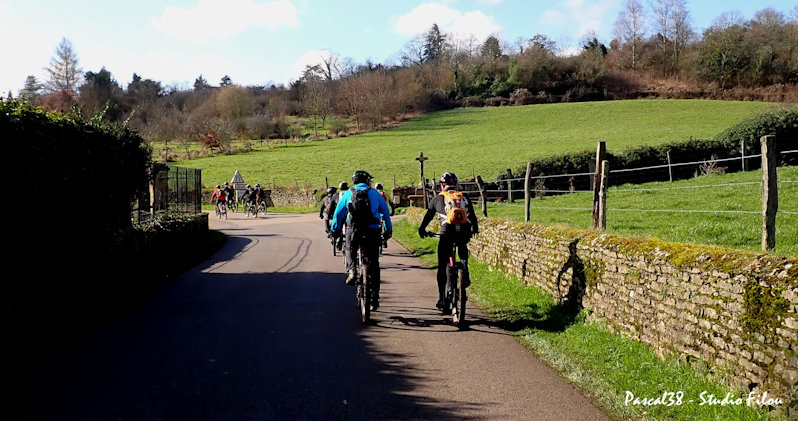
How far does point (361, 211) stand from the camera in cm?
814

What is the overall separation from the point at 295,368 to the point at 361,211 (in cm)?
290

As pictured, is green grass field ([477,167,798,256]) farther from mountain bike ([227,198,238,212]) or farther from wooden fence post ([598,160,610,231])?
mountain bike ([227,198,238,212])

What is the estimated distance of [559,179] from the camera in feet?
89.0

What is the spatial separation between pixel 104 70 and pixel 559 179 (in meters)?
72.3

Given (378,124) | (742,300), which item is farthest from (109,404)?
(378,124)

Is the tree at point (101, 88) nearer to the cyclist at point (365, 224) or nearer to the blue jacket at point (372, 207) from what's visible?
the blue jacket at point (372, 207)

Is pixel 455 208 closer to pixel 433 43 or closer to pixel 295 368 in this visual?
pixel 295 368

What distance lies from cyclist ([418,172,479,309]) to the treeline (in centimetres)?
6005

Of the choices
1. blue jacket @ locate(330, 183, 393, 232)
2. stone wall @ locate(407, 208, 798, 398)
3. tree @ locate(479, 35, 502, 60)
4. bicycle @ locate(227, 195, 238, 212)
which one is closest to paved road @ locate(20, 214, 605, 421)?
stone wall @ locate(407, 208, 798, 398)

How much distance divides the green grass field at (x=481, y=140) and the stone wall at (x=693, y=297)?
1208 inches

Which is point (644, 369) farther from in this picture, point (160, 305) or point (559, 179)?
point (559, 179)

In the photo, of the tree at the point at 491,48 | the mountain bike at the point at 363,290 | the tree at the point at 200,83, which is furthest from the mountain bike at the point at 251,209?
the tree at the point at 200,83

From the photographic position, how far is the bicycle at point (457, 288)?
24.3 feet

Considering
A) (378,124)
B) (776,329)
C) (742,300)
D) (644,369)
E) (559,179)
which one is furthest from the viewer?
(378,124)
